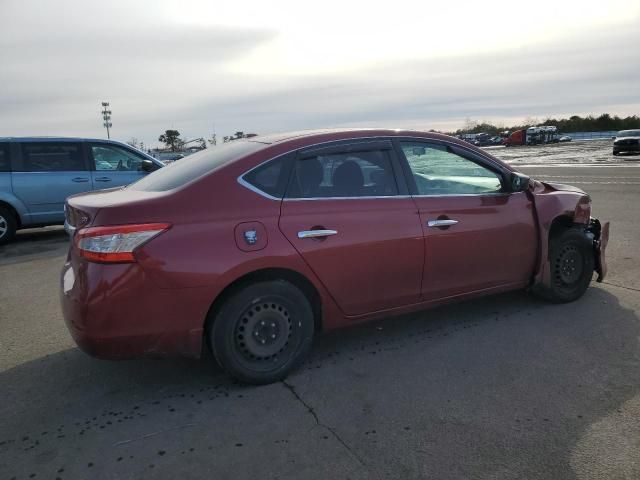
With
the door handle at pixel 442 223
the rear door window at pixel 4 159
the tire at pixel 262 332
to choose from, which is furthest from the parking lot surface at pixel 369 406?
the rear door window at pixel 4 159

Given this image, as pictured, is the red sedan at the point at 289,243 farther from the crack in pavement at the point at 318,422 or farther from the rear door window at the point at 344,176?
the crack in pavement at the point at 318,422

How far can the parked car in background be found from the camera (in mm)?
31513

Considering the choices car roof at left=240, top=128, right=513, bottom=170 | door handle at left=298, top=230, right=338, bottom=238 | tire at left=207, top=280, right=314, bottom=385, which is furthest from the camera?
car roof at left=240, top=128, right=513, bottom=170

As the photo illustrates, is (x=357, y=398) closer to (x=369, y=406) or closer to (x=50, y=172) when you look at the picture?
(x=369, y=406)

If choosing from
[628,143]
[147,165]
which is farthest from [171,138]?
[147,165]

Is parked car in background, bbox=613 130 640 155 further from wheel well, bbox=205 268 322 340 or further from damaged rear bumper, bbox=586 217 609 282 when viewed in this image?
wheel well, bbox=205 268 322 340

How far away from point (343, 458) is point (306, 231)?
1.41m

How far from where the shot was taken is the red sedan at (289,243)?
122 inches

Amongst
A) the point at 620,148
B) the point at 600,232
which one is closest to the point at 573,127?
the point at 620,148

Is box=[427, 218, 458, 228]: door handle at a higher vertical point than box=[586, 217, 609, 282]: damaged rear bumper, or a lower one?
higher

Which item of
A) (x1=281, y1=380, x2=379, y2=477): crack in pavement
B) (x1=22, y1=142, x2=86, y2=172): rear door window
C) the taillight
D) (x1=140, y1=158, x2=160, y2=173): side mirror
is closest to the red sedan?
the taillight

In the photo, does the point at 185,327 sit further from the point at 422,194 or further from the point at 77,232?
the point at 422,194

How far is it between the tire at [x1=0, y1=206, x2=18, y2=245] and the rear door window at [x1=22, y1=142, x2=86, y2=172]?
2.56ft

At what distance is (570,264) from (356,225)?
236cm
